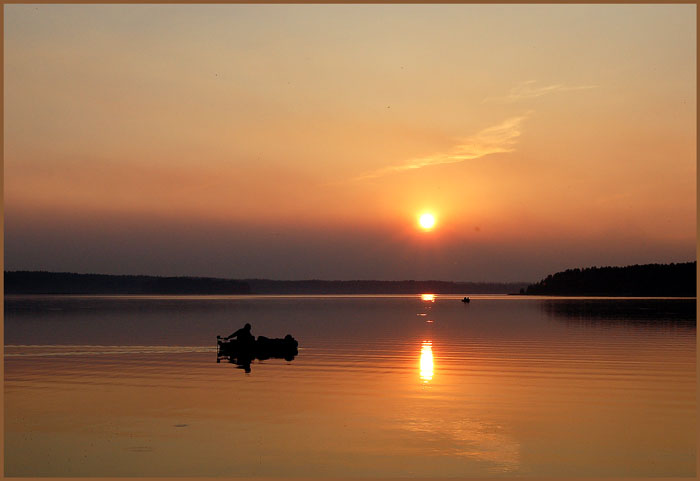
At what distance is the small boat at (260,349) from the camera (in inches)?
1893

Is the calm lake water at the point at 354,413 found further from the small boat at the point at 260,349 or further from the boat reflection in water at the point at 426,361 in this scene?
the small boat at the point at 260,349

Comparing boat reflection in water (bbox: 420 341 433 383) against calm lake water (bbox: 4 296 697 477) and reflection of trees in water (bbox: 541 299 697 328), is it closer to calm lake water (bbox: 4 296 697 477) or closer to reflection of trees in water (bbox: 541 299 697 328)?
calm lake water (bbox: 4 296 697 477)

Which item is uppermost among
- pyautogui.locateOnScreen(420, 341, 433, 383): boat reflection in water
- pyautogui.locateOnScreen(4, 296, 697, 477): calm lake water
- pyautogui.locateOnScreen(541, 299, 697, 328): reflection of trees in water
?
pyautogui.locateOnScreen(541, 299, 697, 328): reflection of trees in water

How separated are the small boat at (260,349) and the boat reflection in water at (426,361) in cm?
801

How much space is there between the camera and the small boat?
1893 inches

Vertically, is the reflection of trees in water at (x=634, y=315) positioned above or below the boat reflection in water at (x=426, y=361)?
above

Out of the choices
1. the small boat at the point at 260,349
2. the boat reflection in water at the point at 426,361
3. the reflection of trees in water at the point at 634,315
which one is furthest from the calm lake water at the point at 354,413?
the reflection of trees in water at the point at 634,315

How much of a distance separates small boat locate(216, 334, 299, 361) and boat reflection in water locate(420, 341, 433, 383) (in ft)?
26.3

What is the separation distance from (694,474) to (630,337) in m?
46.8

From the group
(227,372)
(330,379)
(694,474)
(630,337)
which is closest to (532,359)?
(330,379)

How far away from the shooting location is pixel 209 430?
23.7 meters

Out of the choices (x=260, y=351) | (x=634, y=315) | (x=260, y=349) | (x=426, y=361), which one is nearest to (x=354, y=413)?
(x=426, y=361)

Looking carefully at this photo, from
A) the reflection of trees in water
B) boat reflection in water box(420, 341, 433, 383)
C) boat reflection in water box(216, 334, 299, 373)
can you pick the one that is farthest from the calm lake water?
the reflection of trees in water

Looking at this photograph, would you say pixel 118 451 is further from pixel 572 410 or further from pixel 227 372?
pixel 227 372
